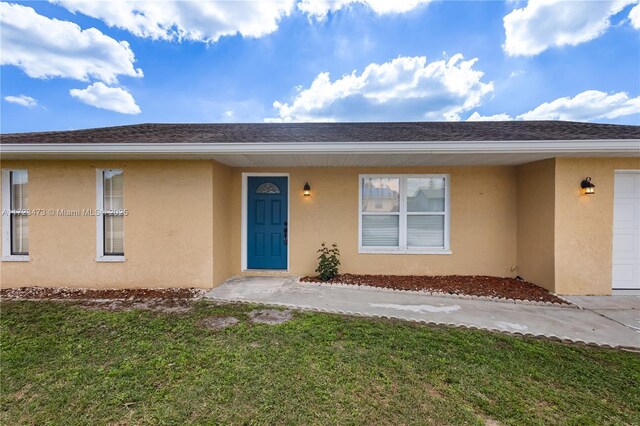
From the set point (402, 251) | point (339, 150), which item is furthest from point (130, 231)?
point (402, 251)

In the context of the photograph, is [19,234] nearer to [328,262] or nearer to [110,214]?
[110,214]

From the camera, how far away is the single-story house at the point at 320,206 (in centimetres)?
453

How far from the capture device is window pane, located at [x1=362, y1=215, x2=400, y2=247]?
19.6 ft

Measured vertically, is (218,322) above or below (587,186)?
below

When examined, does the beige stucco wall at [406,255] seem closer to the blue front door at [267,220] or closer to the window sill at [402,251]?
the window sill at [402,251]

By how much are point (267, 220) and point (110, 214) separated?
2.96 meters

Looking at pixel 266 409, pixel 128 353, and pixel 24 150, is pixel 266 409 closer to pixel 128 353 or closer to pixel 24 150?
pixel 128 353

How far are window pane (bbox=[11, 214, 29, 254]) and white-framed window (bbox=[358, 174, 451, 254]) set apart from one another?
6.56 metres

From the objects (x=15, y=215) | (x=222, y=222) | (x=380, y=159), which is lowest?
(x=222, y=222)

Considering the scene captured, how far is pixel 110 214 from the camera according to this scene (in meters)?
5.15

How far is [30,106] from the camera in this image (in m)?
12.3

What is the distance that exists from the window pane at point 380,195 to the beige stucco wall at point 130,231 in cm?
324

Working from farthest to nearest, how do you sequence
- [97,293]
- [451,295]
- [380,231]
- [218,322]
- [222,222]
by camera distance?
[380,231] < [222,222] < [97,293] < [451,295] < [218,322]

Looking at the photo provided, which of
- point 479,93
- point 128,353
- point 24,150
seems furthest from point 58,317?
point 479,93
